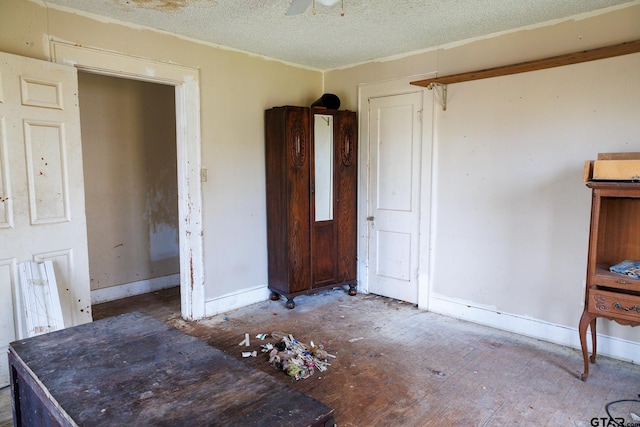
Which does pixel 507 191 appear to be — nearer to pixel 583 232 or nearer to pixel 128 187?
pixel 583 232

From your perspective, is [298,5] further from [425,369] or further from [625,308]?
[625,308]

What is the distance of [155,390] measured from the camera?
1331 millimetres

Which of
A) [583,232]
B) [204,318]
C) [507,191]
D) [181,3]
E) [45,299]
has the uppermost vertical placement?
[181,3]

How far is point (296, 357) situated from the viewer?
282cm

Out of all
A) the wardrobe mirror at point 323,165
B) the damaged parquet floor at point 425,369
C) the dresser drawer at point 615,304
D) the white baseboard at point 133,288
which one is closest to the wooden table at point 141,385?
the damaged parquet floor at point 425,369

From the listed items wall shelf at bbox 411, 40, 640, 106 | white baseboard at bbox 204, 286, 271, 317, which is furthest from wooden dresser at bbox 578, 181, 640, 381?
white baseboard at bbox 204, 286, 271, 317

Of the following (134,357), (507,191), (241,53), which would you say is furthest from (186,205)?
(507,191)

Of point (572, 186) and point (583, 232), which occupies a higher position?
point (572, 186)

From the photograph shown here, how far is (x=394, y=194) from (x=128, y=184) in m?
2.86

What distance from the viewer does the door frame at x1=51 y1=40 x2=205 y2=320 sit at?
3164 millimetres

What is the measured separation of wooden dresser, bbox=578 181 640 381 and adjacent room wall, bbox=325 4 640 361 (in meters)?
0.18

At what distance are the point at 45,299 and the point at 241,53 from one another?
261 centimetres

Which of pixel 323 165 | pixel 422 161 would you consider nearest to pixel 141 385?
pixel 323 165

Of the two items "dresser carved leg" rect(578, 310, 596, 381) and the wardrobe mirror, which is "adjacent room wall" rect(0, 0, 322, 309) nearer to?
the wardrobe mirror
